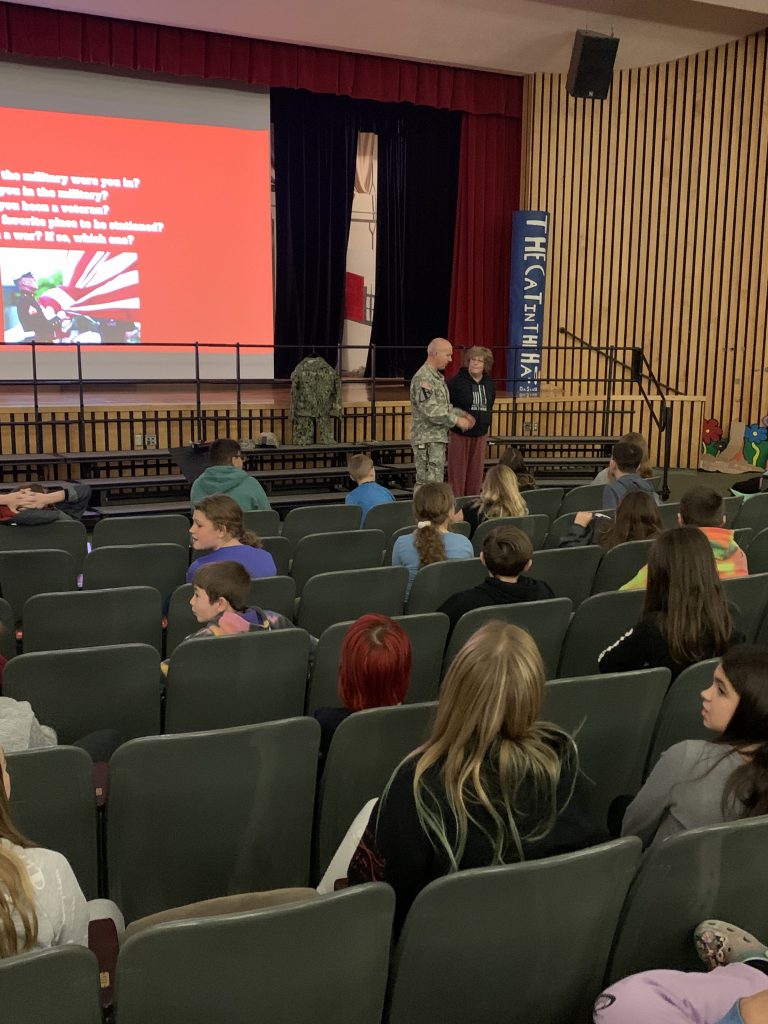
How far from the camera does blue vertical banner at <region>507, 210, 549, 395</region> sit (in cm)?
1100

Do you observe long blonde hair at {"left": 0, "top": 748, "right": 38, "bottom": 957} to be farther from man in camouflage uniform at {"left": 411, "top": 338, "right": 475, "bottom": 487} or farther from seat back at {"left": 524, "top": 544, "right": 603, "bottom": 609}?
man in camouflage uniform at {"left": 411, "top": 338, "right": 475, "bottom": 487}

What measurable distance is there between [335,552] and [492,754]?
9.36 feet

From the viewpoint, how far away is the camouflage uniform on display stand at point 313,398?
8.93 m

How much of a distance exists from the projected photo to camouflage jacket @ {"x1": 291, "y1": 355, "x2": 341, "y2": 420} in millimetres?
1617

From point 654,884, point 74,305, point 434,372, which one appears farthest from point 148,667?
point 74,305

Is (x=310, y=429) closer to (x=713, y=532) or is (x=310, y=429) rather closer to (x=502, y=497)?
(x=502, y=497)

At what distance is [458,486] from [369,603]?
4177 millimetres

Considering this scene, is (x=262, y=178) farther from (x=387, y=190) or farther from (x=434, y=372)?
(x=434, y=372)

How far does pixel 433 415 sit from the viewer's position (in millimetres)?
7309

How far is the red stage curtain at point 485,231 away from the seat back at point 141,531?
6.92 m

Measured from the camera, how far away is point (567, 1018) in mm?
1727

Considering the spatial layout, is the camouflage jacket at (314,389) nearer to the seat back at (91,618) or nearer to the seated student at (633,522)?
the seated student at (633,522)

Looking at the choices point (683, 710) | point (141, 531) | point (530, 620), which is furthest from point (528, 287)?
point (683, 710)

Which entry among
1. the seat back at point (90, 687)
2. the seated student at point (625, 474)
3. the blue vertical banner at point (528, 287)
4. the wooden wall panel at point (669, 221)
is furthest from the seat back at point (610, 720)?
the blue vertical banner at point (528, 287)
